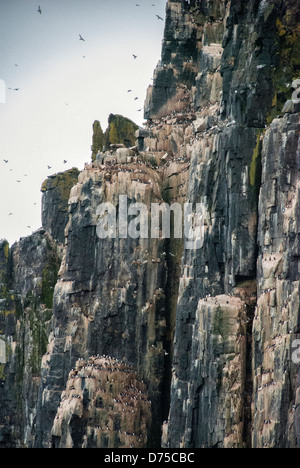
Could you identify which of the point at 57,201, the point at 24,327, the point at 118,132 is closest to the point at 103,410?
the point at 24,327

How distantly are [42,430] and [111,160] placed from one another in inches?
1018

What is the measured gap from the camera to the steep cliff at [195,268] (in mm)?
71625

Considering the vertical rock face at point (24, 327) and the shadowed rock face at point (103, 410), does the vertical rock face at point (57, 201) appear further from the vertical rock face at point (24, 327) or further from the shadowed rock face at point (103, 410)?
the shadowed rock face at point (103, 410)

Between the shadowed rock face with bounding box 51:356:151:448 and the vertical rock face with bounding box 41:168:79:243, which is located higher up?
the vertical rock face with bounding box 41:168:79:243

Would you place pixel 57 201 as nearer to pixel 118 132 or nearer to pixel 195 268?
pixel 118 132

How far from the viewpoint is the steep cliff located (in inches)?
2820

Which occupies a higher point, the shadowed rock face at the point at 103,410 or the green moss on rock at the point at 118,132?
the green moss on rock at the point at 118,132

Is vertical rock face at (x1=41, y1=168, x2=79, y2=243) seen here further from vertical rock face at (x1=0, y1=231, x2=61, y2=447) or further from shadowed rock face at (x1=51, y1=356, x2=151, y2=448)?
shadowed rock face at (x1=51, y1=356, x2=151, y2=448)

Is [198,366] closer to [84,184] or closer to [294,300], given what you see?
[294,300]

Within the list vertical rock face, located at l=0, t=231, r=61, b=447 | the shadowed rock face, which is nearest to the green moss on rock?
vertical rock face, located at l=0, t=231, r=61, b=447

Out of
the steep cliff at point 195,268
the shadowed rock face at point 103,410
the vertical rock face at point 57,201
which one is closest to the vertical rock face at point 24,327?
the vertical rock face at point 57,201

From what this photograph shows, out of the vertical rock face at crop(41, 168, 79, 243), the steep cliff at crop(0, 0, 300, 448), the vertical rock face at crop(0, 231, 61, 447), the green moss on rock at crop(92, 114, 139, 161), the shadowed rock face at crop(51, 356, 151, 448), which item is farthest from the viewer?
the vertical rock face at crop(41, 168, 79, 243)

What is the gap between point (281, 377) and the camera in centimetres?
6769

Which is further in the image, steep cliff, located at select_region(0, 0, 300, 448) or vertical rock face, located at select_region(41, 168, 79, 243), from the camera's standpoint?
vertical rock face, located at select_region(41, 168, 79, 243)
